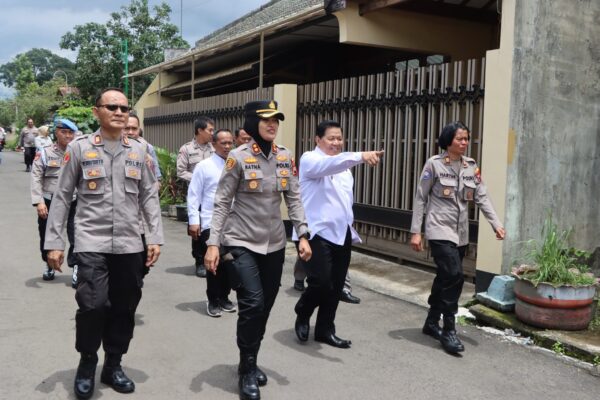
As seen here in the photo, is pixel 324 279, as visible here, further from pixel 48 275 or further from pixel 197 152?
pixel 48 275

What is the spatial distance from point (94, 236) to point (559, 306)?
3.89 m

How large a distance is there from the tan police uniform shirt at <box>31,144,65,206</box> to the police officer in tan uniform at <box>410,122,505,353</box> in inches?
157

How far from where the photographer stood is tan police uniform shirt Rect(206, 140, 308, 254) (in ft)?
12.9

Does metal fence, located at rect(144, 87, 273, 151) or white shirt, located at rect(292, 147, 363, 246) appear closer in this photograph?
white shirt, located at rect(292, 147, 363, 246)

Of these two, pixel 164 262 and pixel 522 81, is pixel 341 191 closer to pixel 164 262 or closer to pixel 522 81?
pixel 522 81

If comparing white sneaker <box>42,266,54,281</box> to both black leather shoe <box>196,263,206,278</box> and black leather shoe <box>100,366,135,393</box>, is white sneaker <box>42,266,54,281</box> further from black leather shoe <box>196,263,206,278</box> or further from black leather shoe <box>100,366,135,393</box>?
black leather shoe <box>100,366,135,393</box>

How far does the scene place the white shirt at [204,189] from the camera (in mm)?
6027

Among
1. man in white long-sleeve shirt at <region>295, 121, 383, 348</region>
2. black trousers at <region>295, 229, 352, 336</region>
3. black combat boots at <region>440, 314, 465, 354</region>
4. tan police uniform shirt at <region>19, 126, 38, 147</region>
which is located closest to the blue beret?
man in white long-sleeve shirt at <region>295, 121, 383, 348</region>

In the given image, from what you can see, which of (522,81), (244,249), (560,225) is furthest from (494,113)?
(244,249)

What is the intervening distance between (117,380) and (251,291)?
104cm

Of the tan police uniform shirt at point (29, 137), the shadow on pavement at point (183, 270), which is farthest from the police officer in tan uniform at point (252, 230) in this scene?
the tan police uniform shirt at point (29, 137)

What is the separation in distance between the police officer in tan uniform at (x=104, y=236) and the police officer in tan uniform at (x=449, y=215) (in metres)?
2.29

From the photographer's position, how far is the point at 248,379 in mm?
3805

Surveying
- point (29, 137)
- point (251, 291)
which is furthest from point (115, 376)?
point (29, 137)
